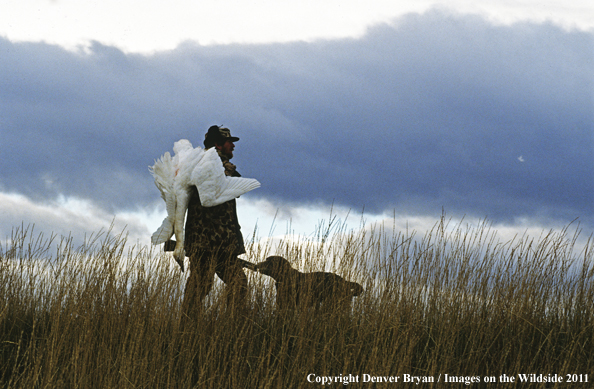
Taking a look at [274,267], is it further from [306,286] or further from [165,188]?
[165,188]

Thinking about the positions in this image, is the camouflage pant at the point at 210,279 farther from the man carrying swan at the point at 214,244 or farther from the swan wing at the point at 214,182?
the swan wing at the point at 214,182

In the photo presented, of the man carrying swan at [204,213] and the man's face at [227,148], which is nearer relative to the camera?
the man carrying swan at [204,213]

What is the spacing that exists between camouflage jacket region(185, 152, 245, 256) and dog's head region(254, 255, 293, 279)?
0.45m

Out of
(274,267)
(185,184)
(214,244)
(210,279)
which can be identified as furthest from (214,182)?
(274,267)

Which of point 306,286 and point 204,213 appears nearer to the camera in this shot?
point 204,213

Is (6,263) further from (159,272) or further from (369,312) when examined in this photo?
(369,312)

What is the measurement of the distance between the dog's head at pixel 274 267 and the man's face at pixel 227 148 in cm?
111

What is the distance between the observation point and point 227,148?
13.9ft

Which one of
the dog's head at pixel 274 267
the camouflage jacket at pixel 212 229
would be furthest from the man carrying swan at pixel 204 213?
the dog's head at pixel 274 267

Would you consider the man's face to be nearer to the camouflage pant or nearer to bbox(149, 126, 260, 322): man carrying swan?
bbox(149, 126, 260, 322): man carrying swan

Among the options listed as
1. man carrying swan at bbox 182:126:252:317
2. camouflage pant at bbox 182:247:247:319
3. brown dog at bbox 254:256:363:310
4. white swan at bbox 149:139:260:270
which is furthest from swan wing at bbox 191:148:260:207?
brown dog at bbox 254:256:363:310

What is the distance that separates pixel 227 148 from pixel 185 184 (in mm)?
537

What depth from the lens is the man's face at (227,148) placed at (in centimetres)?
421

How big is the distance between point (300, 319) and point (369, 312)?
0.75m
